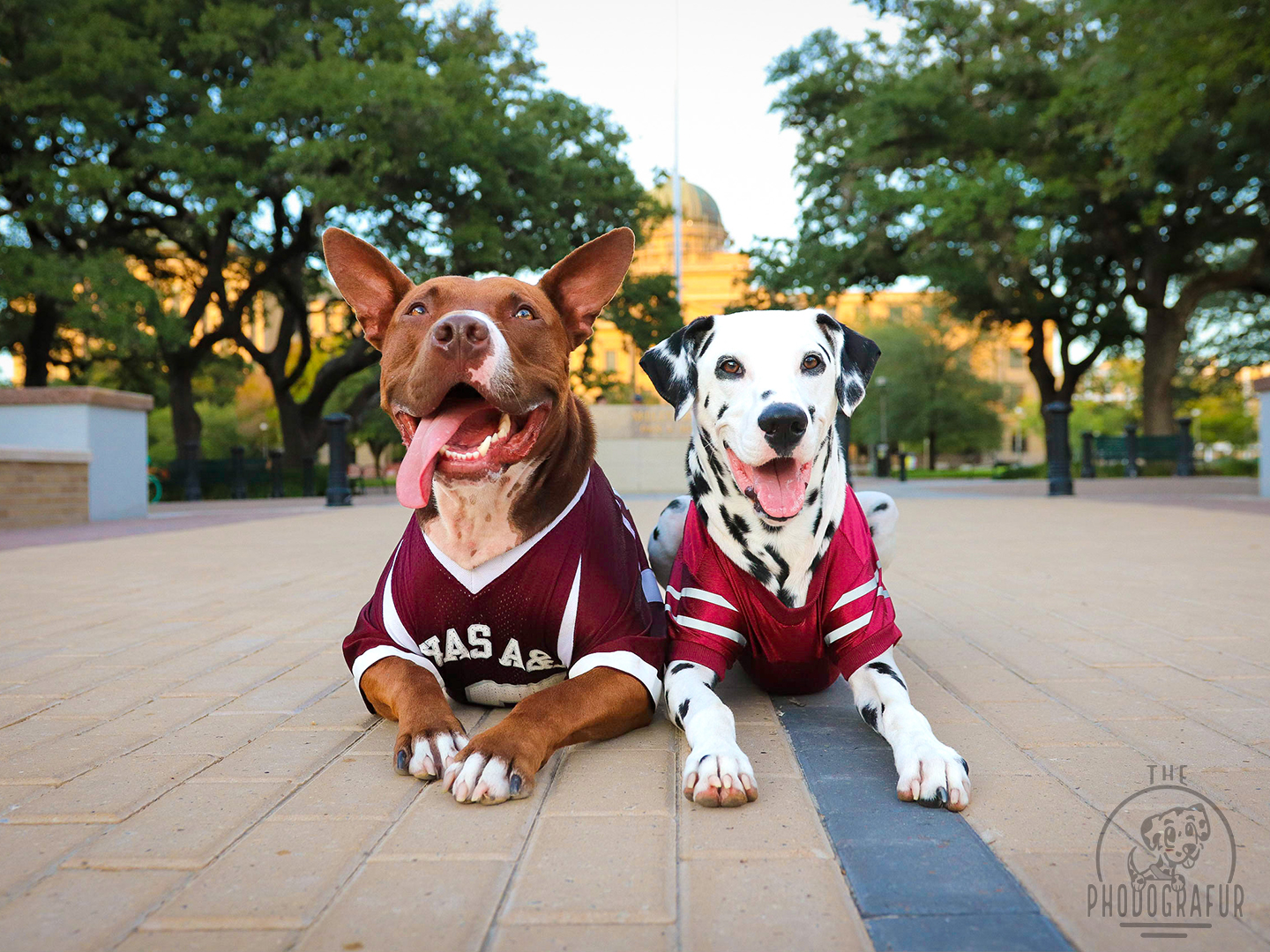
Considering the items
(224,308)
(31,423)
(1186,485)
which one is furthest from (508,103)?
(1186,485)

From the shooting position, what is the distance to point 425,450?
8.53 feet

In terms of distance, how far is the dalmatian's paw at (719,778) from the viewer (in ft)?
7.09

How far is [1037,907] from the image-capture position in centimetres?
164

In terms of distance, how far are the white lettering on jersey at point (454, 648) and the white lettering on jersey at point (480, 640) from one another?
0.03 meters

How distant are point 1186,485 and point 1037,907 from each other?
72.8 ft

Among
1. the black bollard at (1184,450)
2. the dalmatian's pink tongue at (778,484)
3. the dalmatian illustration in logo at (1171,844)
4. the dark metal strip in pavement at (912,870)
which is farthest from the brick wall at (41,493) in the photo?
the black bollard at (1184,450)

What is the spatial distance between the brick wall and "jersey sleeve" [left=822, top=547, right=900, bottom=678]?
11.9 meters

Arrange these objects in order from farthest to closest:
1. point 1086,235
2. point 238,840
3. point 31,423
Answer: point 1086,235 < point 31,423 < point 238,840

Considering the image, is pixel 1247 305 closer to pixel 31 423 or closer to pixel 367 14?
pixel 367 14

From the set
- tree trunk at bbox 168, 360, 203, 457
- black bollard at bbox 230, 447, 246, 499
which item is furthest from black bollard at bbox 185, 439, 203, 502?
black bollard at bbox 230, 447, 246, 499

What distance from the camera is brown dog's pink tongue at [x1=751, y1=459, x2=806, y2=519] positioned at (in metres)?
2.65

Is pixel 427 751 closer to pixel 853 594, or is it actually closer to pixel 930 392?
pixel 853 594

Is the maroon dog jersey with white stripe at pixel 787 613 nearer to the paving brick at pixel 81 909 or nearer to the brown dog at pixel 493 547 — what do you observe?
the brown dog at pixel 493 547

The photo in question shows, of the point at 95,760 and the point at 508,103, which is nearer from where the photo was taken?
the point at 95,760
